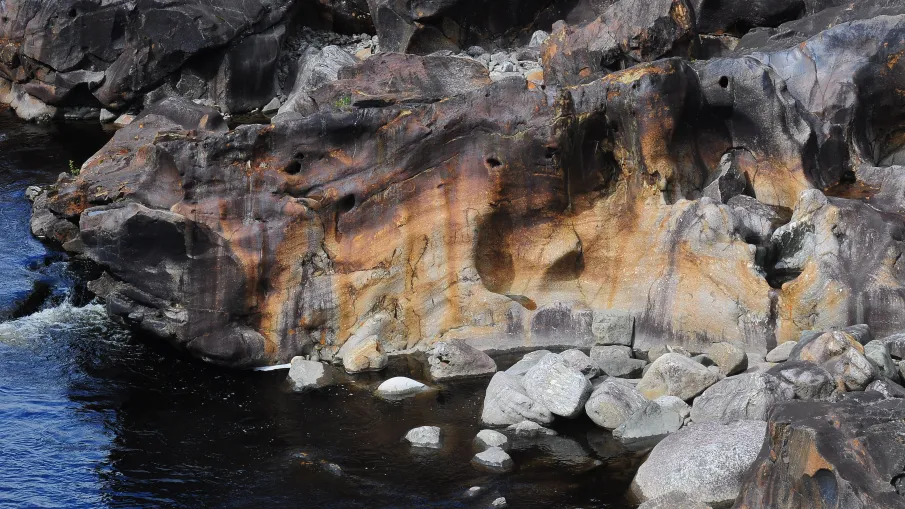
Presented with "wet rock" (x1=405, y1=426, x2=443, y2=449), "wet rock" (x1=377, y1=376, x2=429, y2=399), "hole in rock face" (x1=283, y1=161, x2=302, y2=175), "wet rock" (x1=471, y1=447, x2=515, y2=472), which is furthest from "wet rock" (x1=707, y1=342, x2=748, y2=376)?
"hole in rock face" (x1=283, y1=161, x2=302, y2=175)

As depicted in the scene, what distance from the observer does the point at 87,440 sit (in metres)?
16.2

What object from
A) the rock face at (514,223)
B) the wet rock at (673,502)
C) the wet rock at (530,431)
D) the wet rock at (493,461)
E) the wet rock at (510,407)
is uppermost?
the rock face at (514,223)

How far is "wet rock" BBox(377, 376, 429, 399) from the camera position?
57.7ft

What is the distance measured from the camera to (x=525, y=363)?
1773 cm

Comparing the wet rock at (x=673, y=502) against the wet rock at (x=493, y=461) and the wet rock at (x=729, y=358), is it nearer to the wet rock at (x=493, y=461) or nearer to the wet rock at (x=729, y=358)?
the wet rock at (x=493, y=461)

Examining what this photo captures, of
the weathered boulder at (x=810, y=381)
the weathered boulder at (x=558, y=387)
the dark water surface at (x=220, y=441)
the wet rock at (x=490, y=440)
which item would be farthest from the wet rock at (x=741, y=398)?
the wet rock at (x=490, y=440)

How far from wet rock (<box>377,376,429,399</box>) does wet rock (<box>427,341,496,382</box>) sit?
47 cm

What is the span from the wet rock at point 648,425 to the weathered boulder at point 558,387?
30.2 inches

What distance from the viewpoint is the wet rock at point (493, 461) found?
49.4 ft

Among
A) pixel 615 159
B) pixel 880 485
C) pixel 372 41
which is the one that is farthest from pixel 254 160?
pixel 372 41

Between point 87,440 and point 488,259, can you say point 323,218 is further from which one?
point 87,440

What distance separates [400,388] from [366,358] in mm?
1215

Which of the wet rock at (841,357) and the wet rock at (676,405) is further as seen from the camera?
the wet rock at (676,405)

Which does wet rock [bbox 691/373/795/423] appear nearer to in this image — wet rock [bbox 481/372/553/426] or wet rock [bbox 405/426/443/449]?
wet rock [bbox 481/372/553/426]
